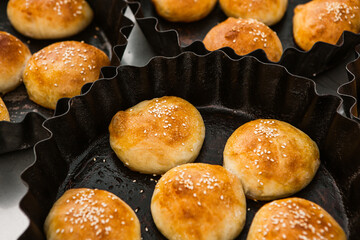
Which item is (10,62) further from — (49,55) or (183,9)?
(183,9)

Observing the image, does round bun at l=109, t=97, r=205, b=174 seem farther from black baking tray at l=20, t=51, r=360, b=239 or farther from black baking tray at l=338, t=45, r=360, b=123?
black baking tray at l=338, t=45, r=360, b=123

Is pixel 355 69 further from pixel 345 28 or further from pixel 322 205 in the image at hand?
pixel 322 205

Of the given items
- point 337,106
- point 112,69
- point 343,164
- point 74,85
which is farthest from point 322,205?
point 74,85

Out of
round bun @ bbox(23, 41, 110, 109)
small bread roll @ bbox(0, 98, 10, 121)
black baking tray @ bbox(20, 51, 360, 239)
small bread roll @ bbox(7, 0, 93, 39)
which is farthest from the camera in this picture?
small bread roll @ bbox(7, 0, 93, 39)

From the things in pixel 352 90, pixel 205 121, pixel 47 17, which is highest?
pixel 47 17

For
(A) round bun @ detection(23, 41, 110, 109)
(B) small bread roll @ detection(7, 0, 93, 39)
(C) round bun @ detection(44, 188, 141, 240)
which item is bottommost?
(C) round bun @ detection(44, 188, 141, 240)

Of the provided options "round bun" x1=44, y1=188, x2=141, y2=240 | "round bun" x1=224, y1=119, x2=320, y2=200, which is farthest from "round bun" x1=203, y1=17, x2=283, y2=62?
"round bun" x1=44, y1=188, x2=141, y2=240

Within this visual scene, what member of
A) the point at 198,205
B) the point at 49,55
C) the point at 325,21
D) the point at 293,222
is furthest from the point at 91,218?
the point at 325,21

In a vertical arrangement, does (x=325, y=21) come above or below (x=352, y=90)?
above
